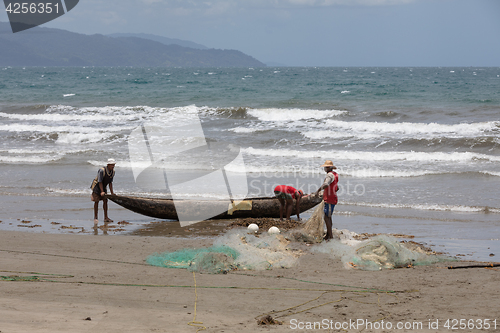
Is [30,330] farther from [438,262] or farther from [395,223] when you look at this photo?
[395,223]

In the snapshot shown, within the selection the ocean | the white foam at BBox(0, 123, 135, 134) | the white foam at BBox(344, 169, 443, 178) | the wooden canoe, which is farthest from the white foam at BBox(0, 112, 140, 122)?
the wooden canoe

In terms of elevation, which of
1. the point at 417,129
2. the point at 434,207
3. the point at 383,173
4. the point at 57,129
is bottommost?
the point at 434,207

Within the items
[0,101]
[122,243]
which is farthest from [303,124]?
[0,101]

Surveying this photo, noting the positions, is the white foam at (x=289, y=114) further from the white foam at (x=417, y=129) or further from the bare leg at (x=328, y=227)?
the bare leg at (x=328, y=227)

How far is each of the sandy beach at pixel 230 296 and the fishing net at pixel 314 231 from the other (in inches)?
34.8

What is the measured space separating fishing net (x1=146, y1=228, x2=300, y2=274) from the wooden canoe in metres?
2.57

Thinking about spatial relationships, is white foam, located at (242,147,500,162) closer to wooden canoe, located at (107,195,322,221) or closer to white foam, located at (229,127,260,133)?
white foam, located at (229,127,260,133)

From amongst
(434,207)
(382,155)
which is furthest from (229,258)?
(382,155)

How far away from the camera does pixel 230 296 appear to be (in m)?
5.38

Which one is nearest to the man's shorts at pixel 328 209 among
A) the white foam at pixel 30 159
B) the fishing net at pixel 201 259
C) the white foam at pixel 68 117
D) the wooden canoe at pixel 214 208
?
the wooden canoe at pixel 214 208

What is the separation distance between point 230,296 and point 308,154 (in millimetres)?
13040

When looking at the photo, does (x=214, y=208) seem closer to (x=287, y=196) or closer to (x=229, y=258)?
(x=287, y=196)

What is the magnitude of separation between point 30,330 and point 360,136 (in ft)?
62.1

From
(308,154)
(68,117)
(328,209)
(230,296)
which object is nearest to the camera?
(230,296)
